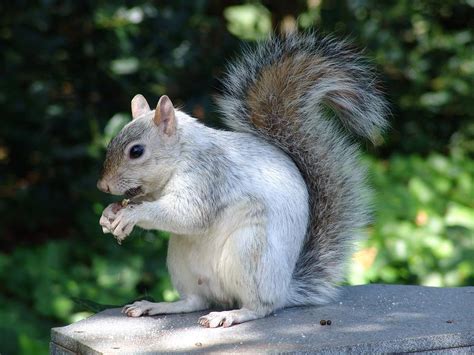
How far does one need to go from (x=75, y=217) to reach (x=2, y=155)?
0.73m

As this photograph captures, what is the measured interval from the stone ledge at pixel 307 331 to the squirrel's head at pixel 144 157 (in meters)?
0.31

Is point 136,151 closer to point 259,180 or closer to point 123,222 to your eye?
point 123,222

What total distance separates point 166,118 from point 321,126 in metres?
0.43

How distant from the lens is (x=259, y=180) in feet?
7.06

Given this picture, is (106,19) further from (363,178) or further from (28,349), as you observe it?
(363,178)

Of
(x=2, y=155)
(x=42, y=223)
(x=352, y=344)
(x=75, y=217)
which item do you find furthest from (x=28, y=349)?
(x=2, y=155)

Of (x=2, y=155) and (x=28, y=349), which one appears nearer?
(x=28, y=349)

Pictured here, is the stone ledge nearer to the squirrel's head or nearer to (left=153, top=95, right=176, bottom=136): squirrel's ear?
the squirrel's head

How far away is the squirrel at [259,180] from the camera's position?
2098 millimetres

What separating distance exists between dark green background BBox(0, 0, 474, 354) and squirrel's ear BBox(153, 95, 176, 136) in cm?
105

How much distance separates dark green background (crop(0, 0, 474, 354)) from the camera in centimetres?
355

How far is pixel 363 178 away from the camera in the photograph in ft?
7.91

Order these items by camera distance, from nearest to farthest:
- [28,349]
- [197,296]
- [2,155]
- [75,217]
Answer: [197,296] → [28,349] → [75,217] → [2,155]

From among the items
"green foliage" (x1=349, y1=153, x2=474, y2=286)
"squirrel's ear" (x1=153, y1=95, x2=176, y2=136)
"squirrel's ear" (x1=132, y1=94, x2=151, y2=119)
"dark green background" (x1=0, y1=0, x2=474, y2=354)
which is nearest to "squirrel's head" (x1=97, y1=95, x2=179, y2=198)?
"squirrel's ear" (x1=153, y1=95, x2=176, y2=136)
